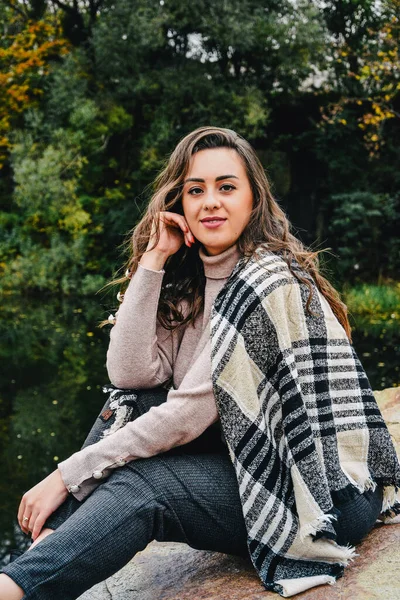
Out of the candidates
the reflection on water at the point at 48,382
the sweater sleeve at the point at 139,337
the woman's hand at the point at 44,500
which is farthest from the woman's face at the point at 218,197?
the reflection on water at the point at 48,382

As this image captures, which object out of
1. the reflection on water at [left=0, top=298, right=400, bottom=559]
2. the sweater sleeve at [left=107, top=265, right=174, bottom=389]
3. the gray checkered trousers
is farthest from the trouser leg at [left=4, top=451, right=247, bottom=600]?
the reflection on water at [left=0, top=298, right=400, bottom=559]

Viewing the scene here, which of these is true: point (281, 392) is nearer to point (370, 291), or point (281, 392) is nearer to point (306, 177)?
point (370, 291)

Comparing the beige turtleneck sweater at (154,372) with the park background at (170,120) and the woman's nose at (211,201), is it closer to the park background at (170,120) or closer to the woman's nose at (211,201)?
the woman's nose at (211,201)

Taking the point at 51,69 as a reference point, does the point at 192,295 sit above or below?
below

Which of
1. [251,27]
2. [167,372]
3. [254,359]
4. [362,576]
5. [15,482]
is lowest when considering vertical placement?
[15,482]

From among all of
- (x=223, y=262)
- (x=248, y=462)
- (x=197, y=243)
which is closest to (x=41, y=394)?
(x=197, y=243)

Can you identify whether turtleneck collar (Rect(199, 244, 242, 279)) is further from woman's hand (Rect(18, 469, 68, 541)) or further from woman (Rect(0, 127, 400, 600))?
woman's hand (Rect(18, 469, 68, 541))

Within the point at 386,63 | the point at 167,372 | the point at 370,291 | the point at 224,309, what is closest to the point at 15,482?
the point at 167,372

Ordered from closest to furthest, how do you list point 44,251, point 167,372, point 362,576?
point 362,576, point 167,372, point 44,251

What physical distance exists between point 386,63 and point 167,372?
9.58 meters

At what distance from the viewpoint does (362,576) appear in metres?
1.70

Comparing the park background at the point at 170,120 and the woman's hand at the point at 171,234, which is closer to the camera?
the woman's hand at the point at 171,234

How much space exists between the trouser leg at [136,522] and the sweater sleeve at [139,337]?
0.32m

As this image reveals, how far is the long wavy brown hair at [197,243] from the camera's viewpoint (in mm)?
1932
